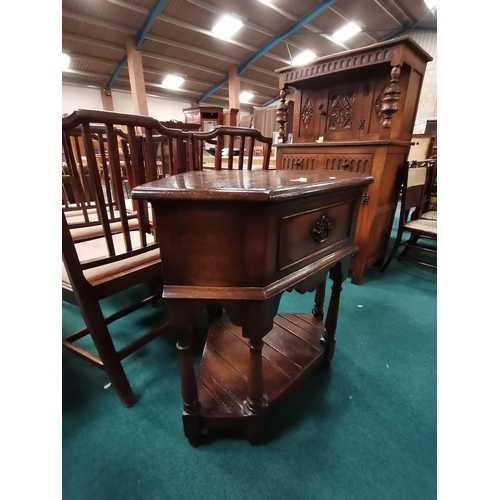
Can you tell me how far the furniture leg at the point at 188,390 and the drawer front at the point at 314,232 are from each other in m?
0.37

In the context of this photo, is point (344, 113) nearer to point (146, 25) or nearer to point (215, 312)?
point (215, 312)

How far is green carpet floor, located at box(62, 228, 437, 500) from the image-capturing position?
2.58 ft

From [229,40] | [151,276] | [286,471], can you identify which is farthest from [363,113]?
[229,40]

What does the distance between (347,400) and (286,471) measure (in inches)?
15.2

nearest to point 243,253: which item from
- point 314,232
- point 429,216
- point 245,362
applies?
point 314,232

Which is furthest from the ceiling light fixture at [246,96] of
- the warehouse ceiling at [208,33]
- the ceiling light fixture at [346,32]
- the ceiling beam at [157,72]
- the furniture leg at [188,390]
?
the furniture leg at [188,390]

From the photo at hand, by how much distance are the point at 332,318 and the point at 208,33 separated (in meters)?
7.88

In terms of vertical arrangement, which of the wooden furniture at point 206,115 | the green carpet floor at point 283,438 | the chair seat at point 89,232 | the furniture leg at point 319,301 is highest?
the wooden furniture at point 206,115

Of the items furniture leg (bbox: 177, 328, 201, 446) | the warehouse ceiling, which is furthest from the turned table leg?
the warehouse ceiling

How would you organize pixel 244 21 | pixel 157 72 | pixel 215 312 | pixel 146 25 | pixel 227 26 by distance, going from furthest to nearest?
pixel 157 72 → pixel 227 26 → pixel 244 21 → pixel 146 25 → pixel 215 312

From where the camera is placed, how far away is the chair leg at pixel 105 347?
884mm

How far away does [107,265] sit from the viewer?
98cm

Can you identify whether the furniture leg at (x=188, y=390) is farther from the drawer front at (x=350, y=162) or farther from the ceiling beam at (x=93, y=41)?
the ceiling beam at (x=93, y=41)

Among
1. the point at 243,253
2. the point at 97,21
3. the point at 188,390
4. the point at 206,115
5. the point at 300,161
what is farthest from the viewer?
the point at 206,115
